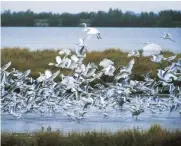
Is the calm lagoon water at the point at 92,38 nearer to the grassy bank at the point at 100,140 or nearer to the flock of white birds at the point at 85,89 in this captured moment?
the flock of white birds at the point at 85,89

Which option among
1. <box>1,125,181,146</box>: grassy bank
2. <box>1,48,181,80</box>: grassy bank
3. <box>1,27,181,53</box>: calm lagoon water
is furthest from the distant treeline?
<box>1,125,181,146</box>: grassy bank

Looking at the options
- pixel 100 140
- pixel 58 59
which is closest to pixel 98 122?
pixel 100 140

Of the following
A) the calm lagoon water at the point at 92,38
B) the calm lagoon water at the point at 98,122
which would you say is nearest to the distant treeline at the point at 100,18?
the calm lagoon water at the point at 92,38

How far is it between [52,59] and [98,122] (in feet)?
2.40

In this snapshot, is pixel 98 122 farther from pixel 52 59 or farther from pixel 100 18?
pixel 100 18

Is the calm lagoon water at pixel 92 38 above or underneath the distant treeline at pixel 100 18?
underneath

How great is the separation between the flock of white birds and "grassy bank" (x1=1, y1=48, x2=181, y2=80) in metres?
0.04

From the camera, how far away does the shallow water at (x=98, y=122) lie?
9664 millimetres

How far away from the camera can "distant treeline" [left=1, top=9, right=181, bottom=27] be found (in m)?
9.62

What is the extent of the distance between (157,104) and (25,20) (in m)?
1.47

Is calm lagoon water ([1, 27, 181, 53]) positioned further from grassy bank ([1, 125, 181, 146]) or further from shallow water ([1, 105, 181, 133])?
grassy bank ([1, 125, 181, 146])

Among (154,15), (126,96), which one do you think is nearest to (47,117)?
(126,96)

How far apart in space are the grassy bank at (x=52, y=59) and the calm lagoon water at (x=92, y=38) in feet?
0.17

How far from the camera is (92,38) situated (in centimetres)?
956
